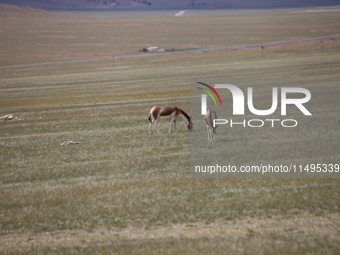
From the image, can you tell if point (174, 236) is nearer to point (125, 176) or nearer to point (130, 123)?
point (125, 176)

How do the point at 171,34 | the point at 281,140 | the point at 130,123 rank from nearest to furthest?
the point at 281,140 → the point at 130,123 → the point at 171,34

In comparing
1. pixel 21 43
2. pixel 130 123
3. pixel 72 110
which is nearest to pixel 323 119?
pixel 130 123

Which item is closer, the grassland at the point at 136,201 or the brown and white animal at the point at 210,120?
the grassland at the point at 136,201

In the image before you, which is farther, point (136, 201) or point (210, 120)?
point (210, 120)

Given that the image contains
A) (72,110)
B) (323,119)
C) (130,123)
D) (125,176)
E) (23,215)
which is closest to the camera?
(23,215)

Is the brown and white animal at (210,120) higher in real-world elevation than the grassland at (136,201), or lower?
higher

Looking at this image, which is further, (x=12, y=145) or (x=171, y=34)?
(x=171, y=34)

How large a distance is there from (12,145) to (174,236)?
1615cm

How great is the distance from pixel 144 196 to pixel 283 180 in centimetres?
405

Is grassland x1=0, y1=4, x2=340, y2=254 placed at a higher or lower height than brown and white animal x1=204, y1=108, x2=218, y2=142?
lower

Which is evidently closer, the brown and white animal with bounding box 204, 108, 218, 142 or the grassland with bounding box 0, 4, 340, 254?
the grassland with bounding box 0, 4, 340, 254

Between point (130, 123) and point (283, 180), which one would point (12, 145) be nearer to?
point (130, 123)

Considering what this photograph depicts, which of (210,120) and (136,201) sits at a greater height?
(210,120)

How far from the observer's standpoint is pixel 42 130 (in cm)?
3017
